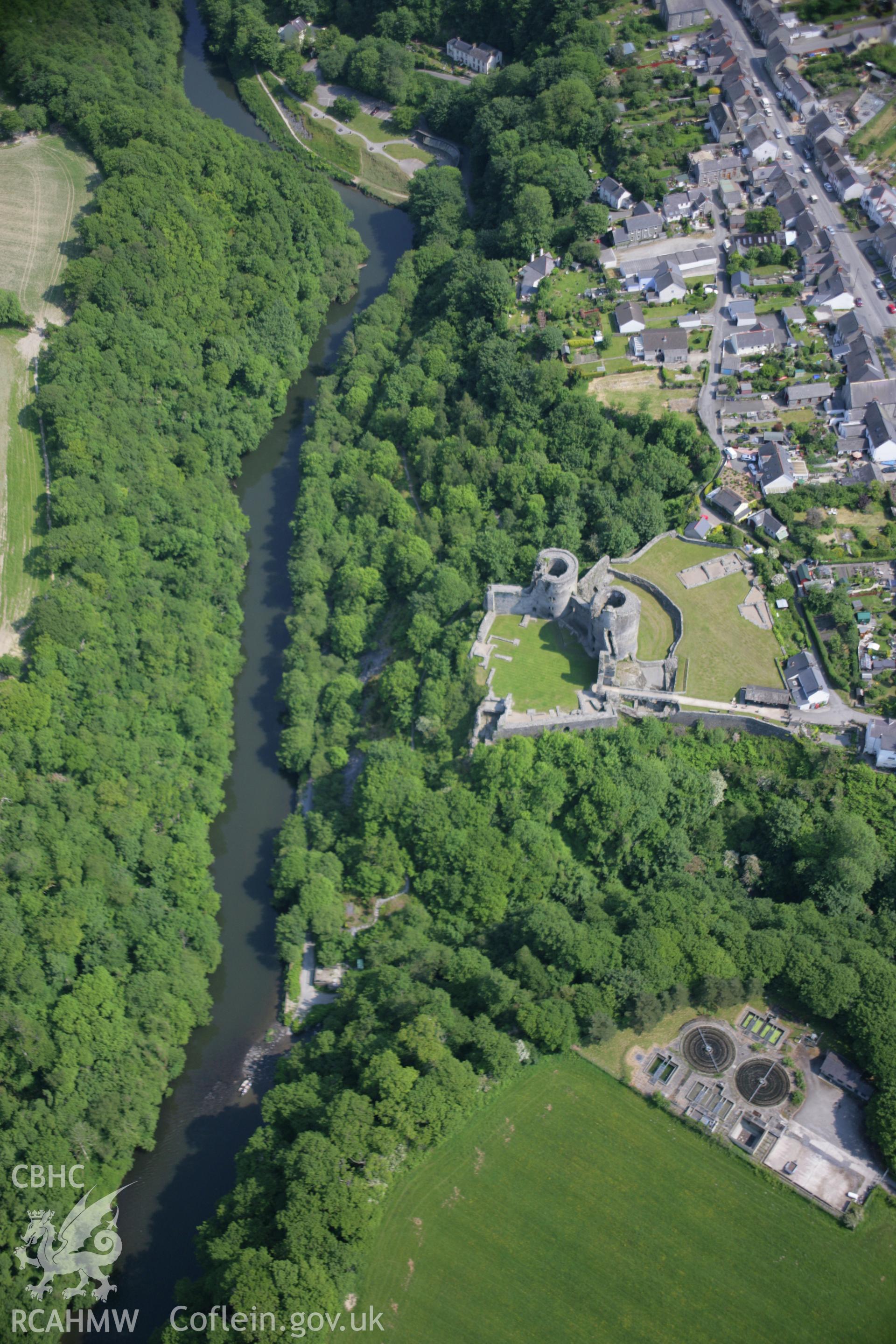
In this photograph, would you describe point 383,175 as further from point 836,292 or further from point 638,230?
point 836,292

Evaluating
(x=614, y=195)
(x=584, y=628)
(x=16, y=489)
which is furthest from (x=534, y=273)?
(x=16, y=489)

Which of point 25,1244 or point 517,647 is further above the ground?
point 517,647

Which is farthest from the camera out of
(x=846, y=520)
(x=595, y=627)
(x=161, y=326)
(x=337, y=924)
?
(x=161, y=326)

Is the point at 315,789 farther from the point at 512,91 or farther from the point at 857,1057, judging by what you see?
the point at 512,91

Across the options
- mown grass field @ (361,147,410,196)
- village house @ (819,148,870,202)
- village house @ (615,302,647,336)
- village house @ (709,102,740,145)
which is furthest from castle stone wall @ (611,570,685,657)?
mown grass field @ (361,147,410,196)

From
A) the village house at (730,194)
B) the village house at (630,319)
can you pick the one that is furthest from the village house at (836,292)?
the village house at (630,319)

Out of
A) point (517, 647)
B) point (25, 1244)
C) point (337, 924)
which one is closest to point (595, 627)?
point (517, 647)

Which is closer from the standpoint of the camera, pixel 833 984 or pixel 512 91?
pixel 833 984
